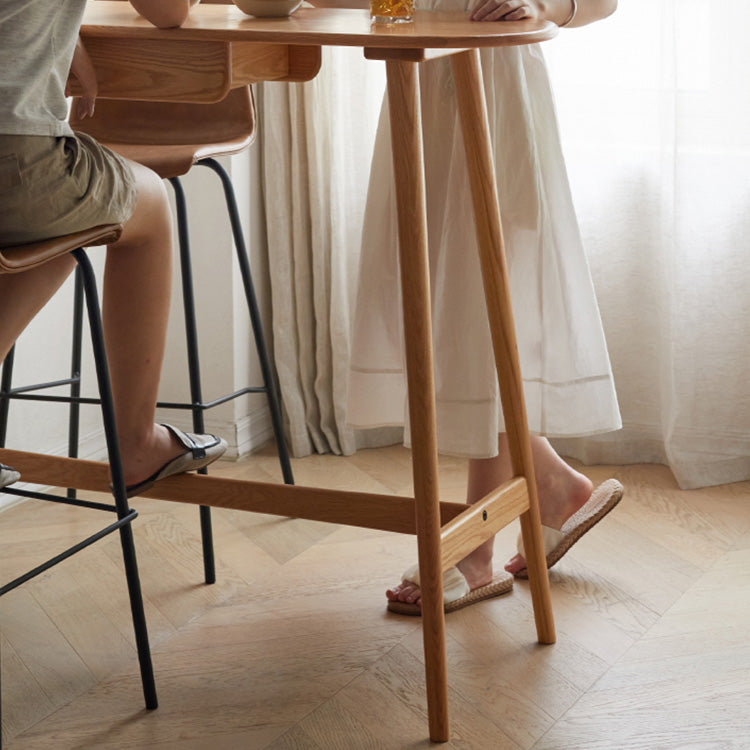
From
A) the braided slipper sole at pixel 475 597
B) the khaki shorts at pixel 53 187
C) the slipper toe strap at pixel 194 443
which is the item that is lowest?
the braided slipper sole at pixel 475 597

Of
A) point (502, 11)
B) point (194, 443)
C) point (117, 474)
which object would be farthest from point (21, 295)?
point (502, 11)

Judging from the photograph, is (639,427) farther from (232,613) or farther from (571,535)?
(232,613)

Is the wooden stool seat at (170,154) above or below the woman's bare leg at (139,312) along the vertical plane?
above

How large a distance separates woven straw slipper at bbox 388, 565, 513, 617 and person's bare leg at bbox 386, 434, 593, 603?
2 centimetres

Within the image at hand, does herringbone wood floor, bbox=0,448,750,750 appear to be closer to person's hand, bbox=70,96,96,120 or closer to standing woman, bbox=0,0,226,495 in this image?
standing woman, bbox=0,0,226,495

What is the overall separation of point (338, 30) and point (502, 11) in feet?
0.87

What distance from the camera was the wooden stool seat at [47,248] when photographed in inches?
54.6

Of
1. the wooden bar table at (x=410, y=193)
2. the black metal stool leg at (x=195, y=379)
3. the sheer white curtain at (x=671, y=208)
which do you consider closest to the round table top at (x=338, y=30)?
the wooden bar table at (x=410, y=193)

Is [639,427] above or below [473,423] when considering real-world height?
below

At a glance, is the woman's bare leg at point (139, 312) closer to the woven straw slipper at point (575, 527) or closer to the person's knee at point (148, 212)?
the person's knee at point (148, 212)

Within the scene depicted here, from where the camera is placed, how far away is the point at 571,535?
206 cm

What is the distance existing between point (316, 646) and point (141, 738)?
0.36 metres

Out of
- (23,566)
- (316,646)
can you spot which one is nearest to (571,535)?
(316,646)

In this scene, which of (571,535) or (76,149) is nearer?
(76,149)
